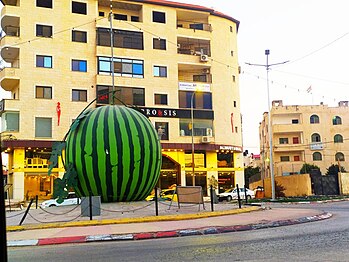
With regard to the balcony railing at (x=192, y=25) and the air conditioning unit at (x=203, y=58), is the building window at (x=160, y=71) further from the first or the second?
the balcony railing at (x=192, y=25)

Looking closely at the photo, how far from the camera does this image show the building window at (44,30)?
44.5 metres

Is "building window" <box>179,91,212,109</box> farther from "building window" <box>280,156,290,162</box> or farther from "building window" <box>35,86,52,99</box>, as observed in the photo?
"building window" <box>280,156,290,162</box>

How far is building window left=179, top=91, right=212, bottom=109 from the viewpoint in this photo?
49.3m

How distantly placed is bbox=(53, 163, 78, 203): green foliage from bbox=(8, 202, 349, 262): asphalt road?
23.6 ft

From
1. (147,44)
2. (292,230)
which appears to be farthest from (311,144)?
(292,230)

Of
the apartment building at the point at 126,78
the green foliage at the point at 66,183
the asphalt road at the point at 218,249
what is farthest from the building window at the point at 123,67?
the asphalt road at the point at 218,249

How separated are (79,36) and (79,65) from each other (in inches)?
125

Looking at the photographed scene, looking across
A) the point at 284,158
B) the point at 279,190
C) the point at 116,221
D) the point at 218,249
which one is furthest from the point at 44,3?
the point at 284,158

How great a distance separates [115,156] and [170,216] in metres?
3.72

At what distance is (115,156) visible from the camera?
17766mm

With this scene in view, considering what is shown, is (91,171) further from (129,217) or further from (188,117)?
(188,117)

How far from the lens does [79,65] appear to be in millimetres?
45719

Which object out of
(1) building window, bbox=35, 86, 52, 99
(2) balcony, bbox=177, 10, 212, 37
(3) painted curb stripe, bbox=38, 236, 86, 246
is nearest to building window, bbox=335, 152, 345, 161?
(2) balcony, bbox=177, 10, 212, 37

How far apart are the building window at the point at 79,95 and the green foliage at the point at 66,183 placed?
91.6 feet
